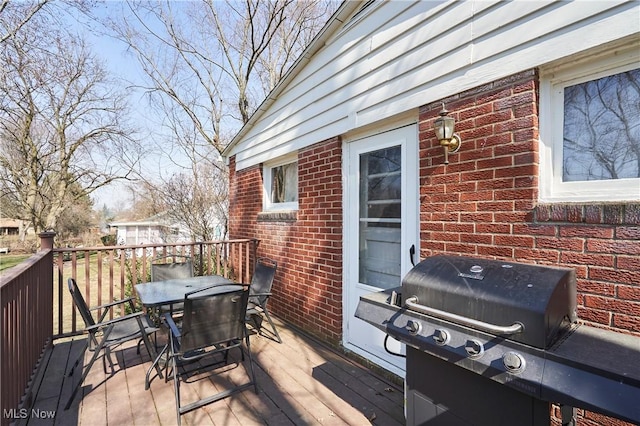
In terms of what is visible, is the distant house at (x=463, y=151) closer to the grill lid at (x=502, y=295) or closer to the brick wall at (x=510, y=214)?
the brick wall at (x=510, y=214)

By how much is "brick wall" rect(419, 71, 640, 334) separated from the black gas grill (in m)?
0.21

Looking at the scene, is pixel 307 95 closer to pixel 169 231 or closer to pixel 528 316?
pixel 528 316

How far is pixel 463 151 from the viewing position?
2.21m

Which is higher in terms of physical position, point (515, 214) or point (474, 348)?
point (515, 214)

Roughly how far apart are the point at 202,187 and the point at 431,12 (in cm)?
819

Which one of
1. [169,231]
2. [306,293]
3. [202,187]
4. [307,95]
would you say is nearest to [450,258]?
[306,293]

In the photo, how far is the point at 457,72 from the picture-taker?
2.24 meters

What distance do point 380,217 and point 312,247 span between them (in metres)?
Answer: 1.05

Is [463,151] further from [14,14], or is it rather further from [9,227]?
[9,227]

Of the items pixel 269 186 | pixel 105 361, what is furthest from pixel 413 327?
pixel 269 186

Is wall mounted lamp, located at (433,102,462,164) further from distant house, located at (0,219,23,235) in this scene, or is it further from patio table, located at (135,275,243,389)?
distant house, located at (0,219,23,235)

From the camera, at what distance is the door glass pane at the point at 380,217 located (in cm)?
281

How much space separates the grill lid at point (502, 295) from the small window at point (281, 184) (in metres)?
2.76

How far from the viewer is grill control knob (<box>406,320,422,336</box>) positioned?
5.18ft
